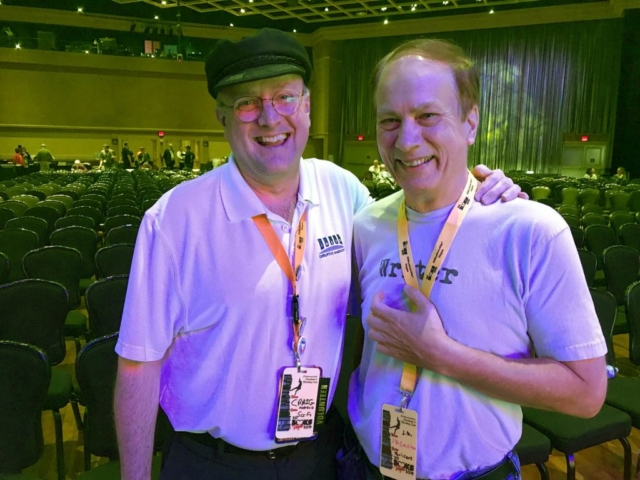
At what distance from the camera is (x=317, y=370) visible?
1352 millimetres

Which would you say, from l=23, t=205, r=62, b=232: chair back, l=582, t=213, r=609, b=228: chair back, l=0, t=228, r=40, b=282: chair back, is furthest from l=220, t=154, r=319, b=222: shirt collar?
l=582, t=213, r=609, b=228: chair back

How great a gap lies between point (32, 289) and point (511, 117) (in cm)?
2322

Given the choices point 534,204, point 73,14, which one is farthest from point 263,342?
point 73,14

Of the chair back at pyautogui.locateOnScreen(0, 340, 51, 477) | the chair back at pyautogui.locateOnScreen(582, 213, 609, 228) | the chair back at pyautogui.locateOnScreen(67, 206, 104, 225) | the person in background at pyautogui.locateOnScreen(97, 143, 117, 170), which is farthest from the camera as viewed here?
the person in background at pyautogui.locateOnScreen(97, 143, 117, 170)

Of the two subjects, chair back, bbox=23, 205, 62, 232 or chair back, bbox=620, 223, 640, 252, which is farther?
→ chair back, bbox=23, 205, 62, 232

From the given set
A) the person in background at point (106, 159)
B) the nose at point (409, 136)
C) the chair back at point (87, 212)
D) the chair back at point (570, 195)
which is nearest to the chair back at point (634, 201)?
the chair back at point (570, 195)

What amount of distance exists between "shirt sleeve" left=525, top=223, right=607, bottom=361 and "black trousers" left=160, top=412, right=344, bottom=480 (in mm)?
710

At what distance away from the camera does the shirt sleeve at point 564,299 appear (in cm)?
108

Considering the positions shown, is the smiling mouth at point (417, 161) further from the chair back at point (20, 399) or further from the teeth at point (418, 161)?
the chair back at point (20, 399)

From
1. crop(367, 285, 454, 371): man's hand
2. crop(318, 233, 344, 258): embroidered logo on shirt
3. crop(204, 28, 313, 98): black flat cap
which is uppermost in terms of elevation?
crop(204, 28, 313, 98): black flat cap

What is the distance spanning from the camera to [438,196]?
1247 millimetres

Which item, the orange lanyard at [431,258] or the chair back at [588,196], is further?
the chair back at [588,196]

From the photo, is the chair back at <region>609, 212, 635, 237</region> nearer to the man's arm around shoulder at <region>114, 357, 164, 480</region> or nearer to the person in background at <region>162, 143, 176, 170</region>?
the man's arm around shoulder at <region>114, 357, 164, 480</region>

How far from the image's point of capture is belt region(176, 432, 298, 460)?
4.41ft
